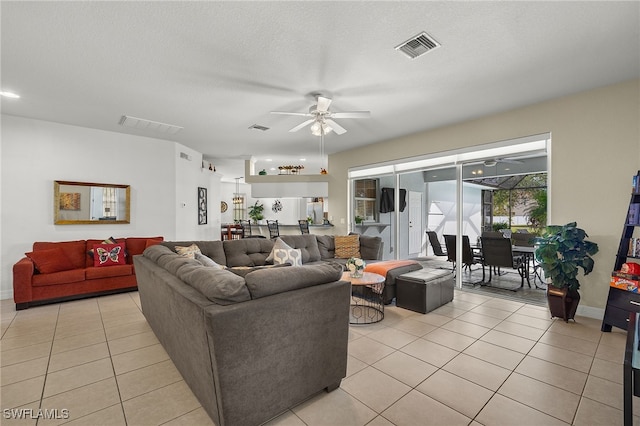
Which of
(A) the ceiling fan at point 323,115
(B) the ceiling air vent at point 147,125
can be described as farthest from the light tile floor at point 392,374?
(B) the ceiling air vent at point 147,125

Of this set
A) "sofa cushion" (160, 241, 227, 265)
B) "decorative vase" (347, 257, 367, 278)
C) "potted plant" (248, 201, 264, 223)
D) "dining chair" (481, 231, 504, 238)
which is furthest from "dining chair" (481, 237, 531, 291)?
"potted plant" (248, 201, 264, 223)

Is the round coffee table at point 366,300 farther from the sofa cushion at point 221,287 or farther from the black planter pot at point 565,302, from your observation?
the black planter pot at point 565,302

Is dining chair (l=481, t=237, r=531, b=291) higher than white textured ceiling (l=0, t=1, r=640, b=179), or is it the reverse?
white textured ceiling (l=0, t=1, r=640, b=179)

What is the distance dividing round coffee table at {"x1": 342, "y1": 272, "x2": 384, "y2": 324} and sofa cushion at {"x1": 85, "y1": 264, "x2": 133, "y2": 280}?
141 inches

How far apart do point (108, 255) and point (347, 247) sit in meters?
4.03

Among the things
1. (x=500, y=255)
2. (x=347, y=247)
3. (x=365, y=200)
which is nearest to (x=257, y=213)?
(x=365, y=200)

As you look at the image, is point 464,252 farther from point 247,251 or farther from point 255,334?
point 255,334

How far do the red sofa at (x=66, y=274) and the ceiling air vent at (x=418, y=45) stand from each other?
5.05 meters

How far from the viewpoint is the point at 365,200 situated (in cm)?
707

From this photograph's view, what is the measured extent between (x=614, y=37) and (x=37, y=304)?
24.1 ft

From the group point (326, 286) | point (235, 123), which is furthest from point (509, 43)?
point (235, 123)

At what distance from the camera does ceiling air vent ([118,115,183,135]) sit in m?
4.61

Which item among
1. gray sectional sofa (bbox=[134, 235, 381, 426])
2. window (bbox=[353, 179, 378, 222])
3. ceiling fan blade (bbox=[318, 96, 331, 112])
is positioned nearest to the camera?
gray sectional sofa (bbox=[134, 235, 381, 426])

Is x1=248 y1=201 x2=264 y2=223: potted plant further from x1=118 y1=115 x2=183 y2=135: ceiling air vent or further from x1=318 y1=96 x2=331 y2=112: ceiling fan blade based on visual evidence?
x1=318 y1=96 x2=331 y2=112: ceiling fan blade
